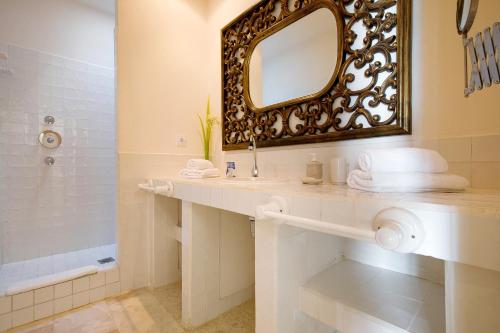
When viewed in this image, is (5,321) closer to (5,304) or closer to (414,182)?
(5,304)

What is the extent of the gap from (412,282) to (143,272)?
5.50 feet


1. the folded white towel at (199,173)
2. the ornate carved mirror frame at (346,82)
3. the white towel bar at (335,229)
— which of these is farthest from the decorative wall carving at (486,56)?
the folded white towel at (199,173)

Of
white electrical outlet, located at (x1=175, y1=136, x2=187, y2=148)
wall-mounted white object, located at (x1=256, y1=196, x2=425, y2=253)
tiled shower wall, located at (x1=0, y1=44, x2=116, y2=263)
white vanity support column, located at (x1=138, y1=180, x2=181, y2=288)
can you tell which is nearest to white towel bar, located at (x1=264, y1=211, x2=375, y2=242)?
wall-mounted white object, located at (x1=256, y1=196, x2=425, y2=253)

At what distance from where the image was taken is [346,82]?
1123mm

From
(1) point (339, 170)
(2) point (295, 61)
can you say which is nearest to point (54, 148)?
(2) point (295, 61)

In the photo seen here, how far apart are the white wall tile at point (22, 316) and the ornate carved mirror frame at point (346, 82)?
160 cm

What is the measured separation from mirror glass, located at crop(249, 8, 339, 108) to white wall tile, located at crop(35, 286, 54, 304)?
68.3 inches

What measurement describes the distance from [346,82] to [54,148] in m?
2.56

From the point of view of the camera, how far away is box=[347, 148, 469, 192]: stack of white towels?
2.14 ft

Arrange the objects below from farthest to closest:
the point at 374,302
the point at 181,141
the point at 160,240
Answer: the point at 181,141, the point at 160,240, the point at 374,302

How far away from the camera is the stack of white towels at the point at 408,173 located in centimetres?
65

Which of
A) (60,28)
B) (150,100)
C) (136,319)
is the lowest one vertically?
(136,319)

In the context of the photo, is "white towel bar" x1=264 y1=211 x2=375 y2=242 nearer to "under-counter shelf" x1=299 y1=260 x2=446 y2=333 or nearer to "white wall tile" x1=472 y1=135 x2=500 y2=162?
"under-counter shelf" x1=299 y1=260 x2=446 y2=333

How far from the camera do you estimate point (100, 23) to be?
2.35 meters
